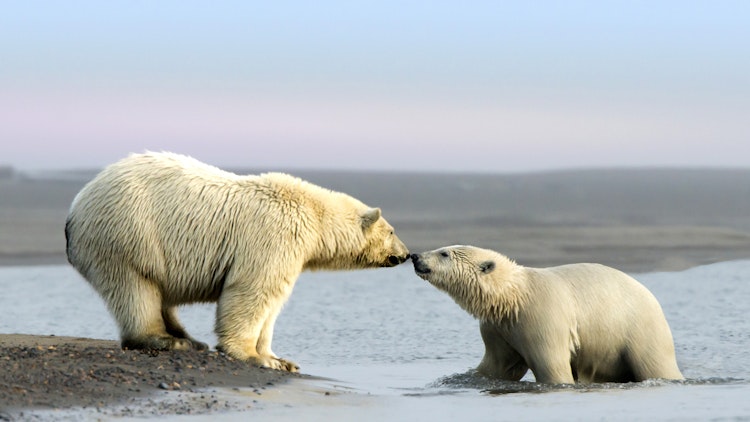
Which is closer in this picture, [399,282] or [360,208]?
[360,208]

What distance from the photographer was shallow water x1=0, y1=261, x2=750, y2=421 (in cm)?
814

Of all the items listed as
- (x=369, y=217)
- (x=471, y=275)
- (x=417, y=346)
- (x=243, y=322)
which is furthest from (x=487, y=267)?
(x=417, y=346)

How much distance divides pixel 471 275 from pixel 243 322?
77.7 inches

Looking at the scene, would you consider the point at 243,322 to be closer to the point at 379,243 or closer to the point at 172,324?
the point at 172,324

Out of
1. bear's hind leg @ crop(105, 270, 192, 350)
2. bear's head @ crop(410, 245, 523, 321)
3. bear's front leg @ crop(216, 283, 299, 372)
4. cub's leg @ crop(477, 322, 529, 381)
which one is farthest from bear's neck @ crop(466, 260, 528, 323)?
bear's hind leg @ crop(105, 270, 192, 350)

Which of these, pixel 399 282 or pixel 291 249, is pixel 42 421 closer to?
pixel 291 249

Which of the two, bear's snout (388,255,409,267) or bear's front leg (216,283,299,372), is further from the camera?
bear's snout (388,255,409,267)

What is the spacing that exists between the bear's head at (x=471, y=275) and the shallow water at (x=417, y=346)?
622mm

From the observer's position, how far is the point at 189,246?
31.5 ft

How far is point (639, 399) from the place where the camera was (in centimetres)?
862

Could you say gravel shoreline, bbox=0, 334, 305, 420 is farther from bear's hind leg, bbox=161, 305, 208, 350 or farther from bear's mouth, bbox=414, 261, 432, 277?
bear's mouth, bbox=414, 261, 432, 277

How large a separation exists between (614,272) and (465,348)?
9.07ft

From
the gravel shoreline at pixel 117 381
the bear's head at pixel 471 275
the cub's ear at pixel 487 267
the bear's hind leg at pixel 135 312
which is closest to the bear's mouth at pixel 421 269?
the bear's head at pixel 471 275

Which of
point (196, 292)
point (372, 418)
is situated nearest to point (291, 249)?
point (196, 292)
